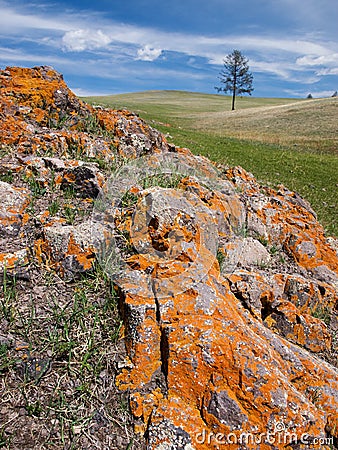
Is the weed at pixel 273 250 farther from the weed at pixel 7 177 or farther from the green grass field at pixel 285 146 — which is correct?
the green grass field at pixel 285 146

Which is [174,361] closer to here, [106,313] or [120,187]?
[106,313]

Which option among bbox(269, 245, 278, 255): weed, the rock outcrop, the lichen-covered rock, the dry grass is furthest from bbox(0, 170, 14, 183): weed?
the dry grass

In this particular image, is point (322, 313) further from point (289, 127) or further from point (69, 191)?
point (289, 127)

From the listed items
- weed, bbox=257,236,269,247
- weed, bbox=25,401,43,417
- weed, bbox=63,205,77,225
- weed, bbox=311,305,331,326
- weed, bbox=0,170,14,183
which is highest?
weed, bbox=0,170,14,183

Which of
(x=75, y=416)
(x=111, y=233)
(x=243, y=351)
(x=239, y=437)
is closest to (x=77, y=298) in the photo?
(x=111, y=233)

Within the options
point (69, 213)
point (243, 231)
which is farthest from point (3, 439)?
point (243, 231)

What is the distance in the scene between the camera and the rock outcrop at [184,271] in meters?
2.85

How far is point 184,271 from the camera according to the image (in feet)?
11.9

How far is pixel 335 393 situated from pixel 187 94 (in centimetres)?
12249

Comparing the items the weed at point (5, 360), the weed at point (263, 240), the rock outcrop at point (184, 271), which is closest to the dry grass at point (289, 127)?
the weed at point (263, 240)

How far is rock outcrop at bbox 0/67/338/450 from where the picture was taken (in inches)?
112

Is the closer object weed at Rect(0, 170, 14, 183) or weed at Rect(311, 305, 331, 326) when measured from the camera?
weed at Rect(311, 305, 331, 326)

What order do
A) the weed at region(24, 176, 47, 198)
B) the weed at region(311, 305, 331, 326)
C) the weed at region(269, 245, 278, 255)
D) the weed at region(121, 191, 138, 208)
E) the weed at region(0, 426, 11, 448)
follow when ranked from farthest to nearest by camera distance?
the weed at region(269, 245, 278, 255) < the weed at region(24, 176, 47, 198) < the weed at region(311, 305, 331, 326) < the weed at region(121, 191, 138, 208) < the weed at region(0, 426, 11, 448)

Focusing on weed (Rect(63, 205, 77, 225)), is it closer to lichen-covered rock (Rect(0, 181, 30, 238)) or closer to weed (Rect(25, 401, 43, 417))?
lichen-covered rock (Rect(0, 181, 30, 238))
